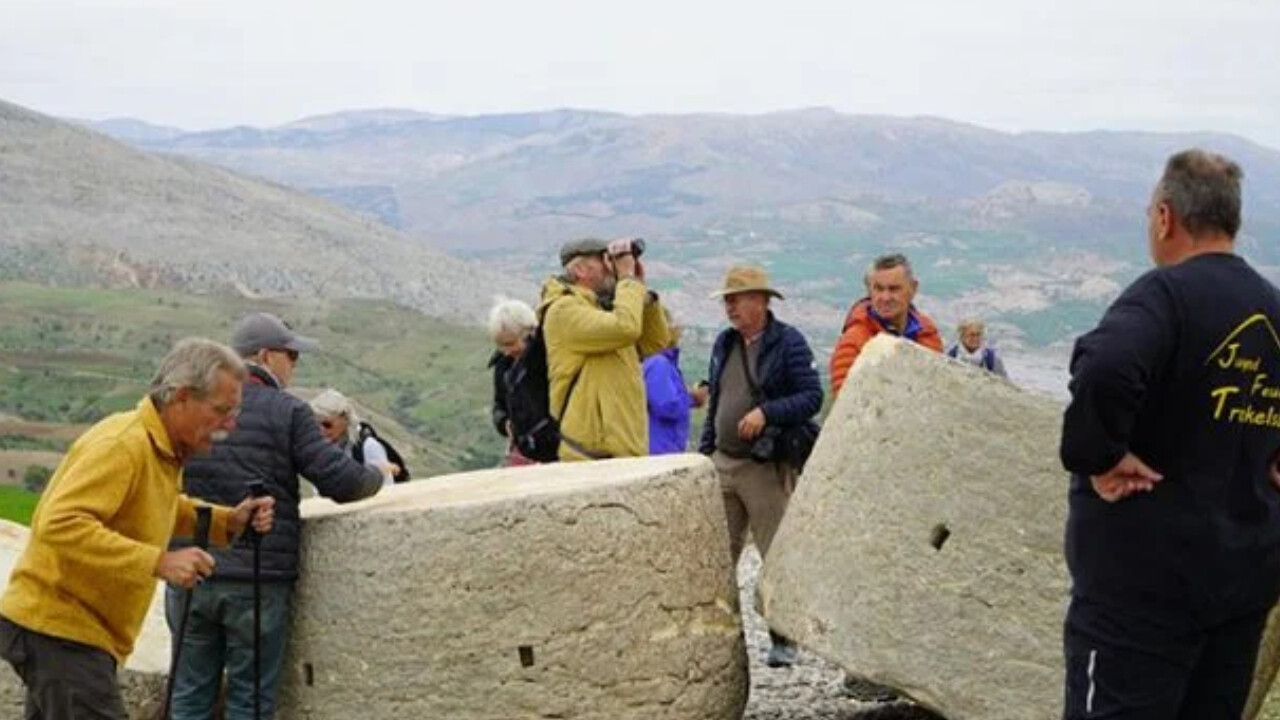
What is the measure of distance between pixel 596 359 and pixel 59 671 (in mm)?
3486

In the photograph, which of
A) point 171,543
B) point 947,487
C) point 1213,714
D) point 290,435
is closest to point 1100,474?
point 1213,714

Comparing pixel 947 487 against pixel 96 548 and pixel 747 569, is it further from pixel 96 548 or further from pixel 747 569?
pixel 747 569

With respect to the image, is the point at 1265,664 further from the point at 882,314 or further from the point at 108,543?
the point at 108,543

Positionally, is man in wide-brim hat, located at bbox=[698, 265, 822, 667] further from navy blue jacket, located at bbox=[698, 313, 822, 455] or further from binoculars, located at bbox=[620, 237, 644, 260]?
binoculars, located at bbox=[620, 237, 644, 260]

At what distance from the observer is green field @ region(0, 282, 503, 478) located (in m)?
98.1

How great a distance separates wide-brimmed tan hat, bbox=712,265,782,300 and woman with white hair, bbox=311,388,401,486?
2.14 meters

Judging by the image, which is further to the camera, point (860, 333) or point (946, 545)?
point (860, 333)

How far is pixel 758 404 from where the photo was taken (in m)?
9.44

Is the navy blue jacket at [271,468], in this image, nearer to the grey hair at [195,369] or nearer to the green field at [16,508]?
the grey hair at [195,369]

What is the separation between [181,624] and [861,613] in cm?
293

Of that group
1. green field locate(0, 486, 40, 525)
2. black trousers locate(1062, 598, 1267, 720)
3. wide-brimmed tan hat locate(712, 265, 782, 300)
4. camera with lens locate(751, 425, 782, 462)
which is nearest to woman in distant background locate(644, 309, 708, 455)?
wide-brimmed tan hat locate(712, 265, 782, 300)

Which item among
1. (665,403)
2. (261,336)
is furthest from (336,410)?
(261,336)

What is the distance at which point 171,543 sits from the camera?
293 inches

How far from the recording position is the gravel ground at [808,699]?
918cm
